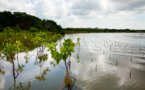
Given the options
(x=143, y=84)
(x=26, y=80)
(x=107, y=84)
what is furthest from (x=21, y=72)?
(x=143, y=84)

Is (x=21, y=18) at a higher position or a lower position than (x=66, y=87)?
higher

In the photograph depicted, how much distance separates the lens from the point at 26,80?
944 centimetres

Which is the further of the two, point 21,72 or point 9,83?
point 21,72

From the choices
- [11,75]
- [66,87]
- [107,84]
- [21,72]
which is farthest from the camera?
[21,72]

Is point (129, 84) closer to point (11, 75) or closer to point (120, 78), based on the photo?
point (120, 78)

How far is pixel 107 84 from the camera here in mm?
9133

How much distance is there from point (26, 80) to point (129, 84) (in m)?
9.76

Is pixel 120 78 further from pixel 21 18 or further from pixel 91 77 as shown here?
pixel 21 18

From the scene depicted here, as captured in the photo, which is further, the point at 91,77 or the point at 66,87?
the point at 91,77

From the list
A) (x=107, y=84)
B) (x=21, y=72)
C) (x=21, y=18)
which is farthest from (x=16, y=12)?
(x=107, y=84)

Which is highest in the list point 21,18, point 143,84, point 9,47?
point 21,18

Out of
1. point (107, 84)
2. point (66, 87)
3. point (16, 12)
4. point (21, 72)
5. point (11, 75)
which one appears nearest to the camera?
point (66, 87)

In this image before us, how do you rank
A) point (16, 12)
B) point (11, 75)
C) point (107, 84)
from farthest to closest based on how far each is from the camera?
point (16, 12) < point (11, 75) < point (107, 84)

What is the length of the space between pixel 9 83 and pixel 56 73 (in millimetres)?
4504
